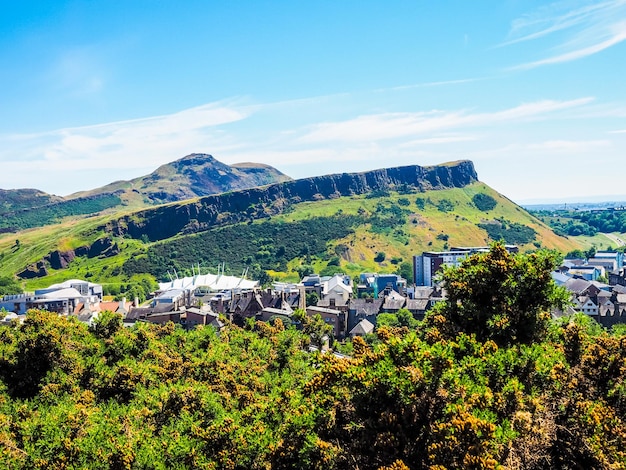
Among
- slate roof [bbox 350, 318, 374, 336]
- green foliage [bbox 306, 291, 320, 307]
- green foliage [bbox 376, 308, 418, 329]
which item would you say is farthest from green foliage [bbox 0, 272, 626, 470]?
green foliage [bbox 306, 291, 320, 307]

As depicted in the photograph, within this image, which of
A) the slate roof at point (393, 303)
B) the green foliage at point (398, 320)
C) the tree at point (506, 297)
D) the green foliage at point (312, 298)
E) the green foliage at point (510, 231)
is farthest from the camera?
the green foliage at point (510, 231)

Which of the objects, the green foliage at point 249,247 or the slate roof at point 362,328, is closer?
the slate roof at point 362,328

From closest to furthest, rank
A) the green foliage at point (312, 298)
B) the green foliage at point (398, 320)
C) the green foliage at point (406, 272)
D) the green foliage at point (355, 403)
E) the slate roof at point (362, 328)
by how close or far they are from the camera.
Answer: the green foliage at point (355, 403)
the green foliage at point (398, 320)
the slate roof at point (362, 328)
the green foliage at point (312, 298)
the green foliage at point (406, 272)

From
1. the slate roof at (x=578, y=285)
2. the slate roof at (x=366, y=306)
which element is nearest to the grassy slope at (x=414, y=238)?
the slate roof at (x=578, y=285)

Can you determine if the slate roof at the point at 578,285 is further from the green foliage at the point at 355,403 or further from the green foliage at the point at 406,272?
the green foliage at the point at 355,403

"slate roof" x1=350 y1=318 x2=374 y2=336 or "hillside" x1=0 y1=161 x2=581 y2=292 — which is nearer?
"slate roof" x1=350 y1=318 x2=374 y2=336

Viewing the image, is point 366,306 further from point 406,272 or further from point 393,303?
point 406,272

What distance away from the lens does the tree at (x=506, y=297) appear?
67.4ft

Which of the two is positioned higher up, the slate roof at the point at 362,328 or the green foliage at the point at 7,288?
the green foliage at the point at 7,288

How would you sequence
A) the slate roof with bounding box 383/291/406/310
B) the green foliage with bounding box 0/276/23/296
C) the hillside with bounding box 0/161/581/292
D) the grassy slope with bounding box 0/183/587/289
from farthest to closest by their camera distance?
the hillside with bounding box 0/161/581/292, the grassy slope with bounding box 0/183/587/289, the green foliage with bounding box 0/276/23/296, the slate roof with bounding box 383/291/406/310

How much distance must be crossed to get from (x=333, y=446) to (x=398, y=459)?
2.96 metres

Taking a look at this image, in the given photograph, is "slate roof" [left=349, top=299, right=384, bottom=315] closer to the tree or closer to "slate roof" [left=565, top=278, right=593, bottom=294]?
"slate roof" [left=565, top=278, right=593, bottom=294]

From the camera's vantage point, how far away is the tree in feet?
67.4

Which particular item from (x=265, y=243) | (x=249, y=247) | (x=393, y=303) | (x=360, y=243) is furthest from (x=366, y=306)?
(x=249, y=247)
